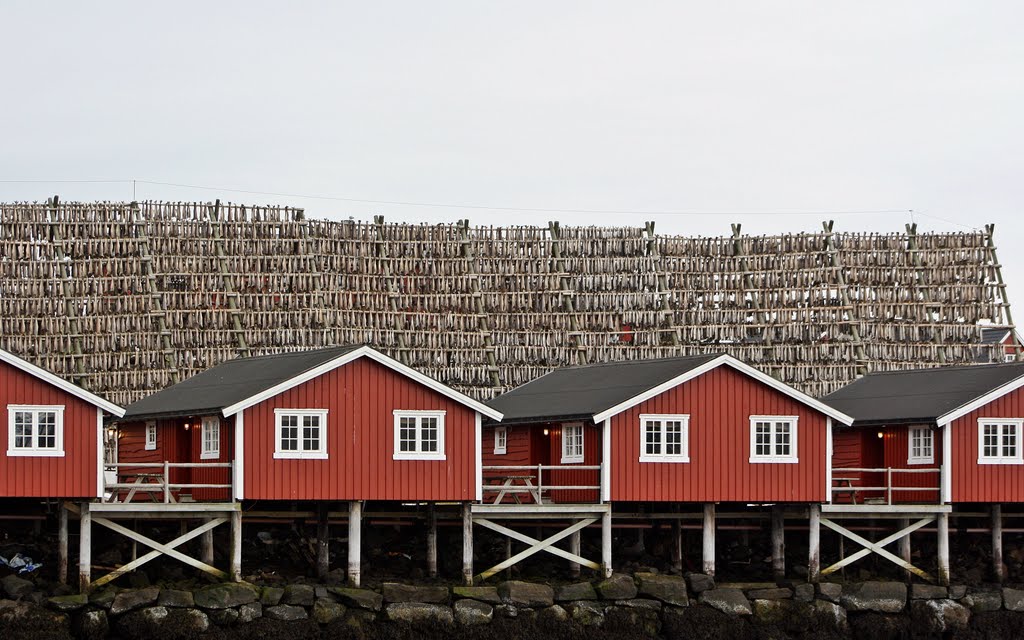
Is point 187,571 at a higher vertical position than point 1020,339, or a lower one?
lower

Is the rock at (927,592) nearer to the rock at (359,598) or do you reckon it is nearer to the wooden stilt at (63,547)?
the rock at (359,598)

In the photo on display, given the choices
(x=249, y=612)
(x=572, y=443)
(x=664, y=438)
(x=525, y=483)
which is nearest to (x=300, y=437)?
(x=249, y=612)

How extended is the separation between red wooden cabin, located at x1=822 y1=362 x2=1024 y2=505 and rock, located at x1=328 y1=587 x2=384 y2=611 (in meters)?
12.6

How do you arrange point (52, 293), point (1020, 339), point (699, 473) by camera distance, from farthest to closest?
point (1020, 339)
point (52, 293)
point (699, 473)

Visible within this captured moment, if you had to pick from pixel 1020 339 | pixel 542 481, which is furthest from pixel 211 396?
pixel 1020 339

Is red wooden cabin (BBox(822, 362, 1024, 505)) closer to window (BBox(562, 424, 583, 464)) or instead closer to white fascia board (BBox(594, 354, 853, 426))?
white fascia board (BBox(594, 354, 853, 426))

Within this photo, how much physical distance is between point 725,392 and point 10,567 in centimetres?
1707

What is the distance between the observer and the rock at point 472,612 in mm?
45531

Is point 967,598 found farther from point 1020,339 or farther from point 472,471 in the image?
point 1020,339

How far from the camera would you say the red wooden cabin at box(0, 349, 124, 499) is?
4369 centimetres

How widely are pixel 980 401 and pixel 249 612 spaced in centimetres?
1900

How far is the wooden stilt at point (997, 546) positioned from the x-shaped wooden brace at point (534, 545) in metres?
10.5

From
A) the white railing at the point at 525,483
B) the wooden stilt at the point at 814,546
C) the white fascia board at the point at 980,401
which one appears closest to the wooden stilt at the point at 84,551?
the white railing at the point at 525,483

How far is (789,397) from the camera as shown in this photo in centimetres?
4972
